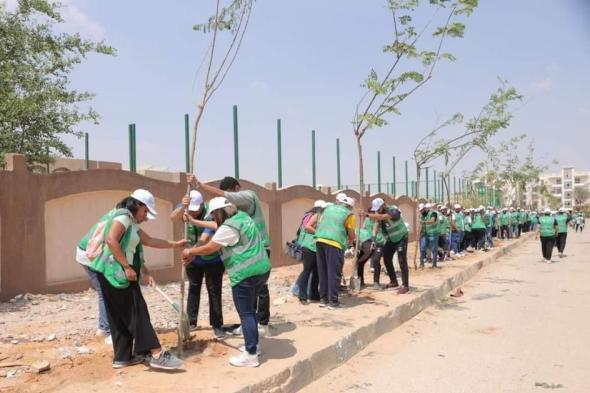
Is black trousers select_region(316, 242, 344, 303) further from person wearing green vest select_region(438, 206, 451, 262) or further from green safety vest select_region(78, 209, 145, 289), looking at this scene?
person wearing green vest select_region(438, 206, 451, 262)

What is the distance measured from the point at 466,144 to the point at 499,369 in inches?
410

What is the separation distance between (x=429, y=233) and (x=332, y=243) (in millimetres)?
7133

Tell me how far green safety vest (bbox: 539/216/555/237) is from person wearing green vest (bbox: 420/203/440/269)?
4.56 meters

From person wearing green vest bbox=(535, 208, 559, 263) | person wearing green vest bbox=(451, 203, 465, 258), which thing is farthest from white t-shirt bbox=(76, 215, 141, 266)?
person wearing green vest bbox=(535, 208, 559, 263)

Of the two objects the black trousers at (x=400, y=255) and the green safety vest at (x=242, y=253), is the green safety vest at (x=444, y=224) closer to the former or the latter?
the black trousers at (x=400, y=255)

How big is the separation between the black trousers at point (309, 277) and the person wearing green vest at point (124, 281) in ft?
11.7

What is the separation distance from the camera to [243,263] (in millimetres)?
4852

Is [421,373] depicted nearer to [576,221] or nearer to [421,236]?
[421,236]

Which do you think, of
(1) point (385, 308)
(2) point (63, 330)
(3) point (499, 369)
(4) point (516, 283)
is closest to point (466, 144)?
(4) point (516, 283)

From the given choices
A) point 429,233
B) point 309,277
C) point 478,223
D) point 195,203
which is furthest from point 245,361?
point 478,223

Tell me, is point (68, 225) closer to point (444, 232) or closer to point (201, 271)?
point (201, 271)

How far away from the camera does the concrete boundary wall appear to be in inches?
328

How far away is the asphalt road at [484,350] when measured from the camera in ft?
16.8

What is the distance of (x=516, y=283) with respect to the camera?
1219 centimetres
